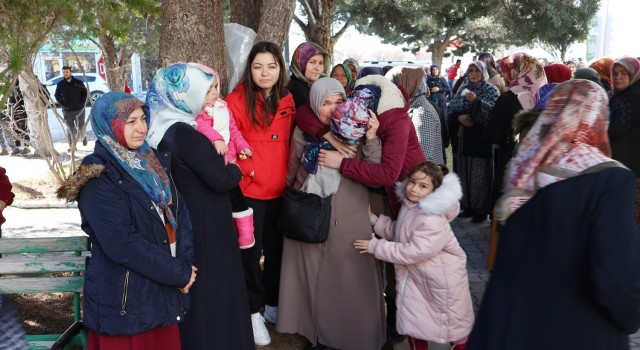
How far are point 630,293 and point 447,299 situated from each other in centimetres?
151

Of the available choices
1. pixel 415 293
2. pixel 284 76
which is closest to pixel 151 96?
pixel 284 76

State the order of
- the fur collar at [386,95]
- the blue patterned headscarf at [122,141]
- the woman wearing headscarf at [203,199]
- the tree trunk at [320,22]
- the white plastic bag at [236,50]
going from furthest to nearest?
the tree trunk at [320,22]
the white plastic bag at [236,50]
the fur collar at [386,95]
the woman wearing headscarf at [203,199]
the blue patterned headscarf at [122,141]

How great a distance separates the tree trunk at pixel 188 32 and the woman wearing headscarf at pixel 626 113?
10.8 ft

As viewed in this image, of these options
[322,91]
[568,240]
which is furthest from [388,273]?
[568,240]

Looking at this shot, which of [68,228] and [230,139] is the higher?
[230,139]

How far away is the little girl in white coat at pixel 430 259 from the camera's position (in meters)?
3.05

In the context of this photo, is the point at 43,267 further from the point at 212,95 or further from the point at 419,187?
the point at 419,187

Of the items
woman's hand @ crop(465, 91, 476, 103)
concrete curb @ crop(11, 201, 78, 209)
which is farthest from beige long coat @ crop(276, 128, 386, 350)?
concrete curb @ crop(11, 201, 78, 209)

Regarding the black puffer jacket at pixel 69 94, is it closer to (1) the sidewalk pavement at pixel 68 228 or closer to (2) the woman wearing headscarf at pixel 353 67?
(1) the sidewalk pavement at pixel 68 228

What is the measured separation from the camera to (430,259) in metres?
3.13

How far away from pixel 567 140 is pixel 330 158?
5.12 feet

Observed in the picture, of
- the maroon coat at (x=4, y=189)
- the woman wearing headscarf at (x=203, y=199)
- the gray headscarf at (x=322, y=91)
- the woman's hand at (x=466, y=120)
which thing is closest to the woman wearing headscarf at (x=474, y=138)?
the woman's hand at (x=466, y=120)

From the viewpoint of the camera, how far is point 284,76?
11.4 ft

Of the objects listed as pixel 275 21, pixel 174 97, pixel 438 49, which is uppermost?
pixel 438 49
